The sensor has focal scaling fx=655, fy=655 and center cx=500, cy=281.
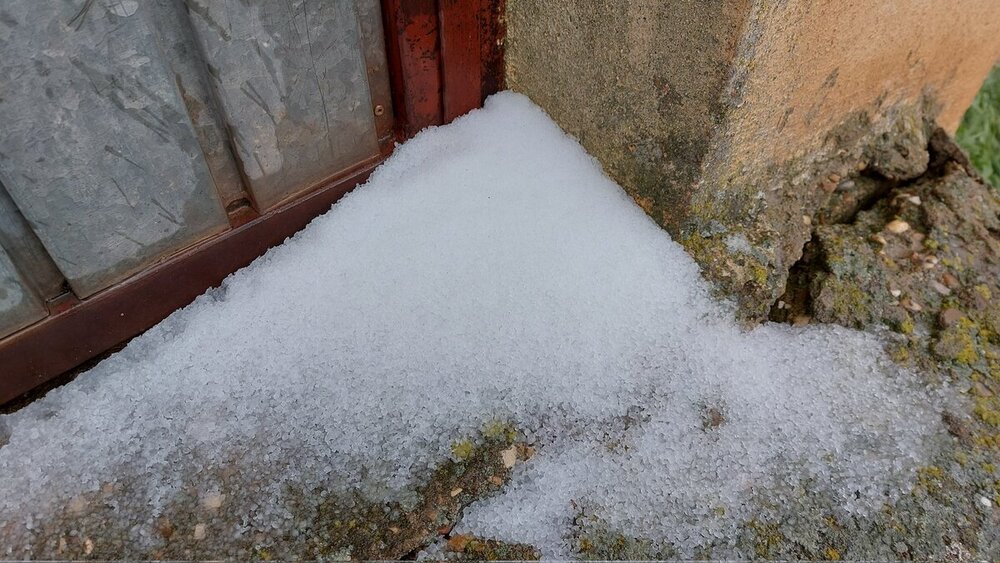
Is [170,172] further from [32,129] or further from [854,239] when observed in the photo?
[854,239]

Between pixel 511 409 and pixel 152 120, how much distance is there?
0.78 meters

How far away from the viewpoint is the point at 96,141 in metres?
1.04

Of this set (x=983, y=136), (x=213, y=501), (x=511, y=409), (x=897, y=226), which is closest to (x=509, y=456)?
(x=511, y=409)

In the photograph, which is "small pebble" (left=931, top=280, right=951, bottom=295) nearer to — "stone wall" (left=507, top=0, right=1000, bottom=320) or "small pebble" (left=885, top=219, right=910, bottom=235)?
"small pebble" (left=885, top=219, right=910, bottom=235)

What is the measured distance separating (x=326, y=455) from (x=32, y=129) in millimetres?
674

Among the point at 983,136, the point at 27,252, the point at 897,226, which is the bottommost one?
the point at 983,136

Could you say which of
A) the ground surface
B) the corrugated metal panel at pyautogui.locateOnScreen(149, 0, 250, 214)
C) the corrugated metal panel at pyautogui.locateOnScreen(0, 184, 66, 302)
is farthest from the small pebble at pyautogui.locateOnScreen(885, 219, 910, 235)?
the corrugated metal panel at pyautogui.locateOnScreen(0, 184, 66, 302)

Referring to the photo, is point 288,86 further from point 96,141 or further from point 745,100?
point 745,100

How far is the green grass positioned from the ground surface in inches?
48.8

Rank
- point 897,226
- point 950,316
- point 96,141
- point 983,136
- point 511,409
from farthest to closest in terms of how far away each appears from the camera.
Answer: point 983,136
point 897,226
point 950,316
point 511,409
point 96,141

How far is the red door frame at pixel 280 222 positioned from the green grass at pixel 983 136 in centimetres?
198

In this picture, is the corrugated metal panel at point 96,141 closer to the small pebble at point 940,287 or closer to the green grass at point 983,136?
the small pebble at point 940,287

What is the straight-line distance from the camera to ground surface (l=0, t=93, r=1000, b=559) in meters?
1.06

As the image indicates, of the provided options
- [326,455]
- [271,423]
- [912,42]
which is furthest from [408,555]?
[912,42]
